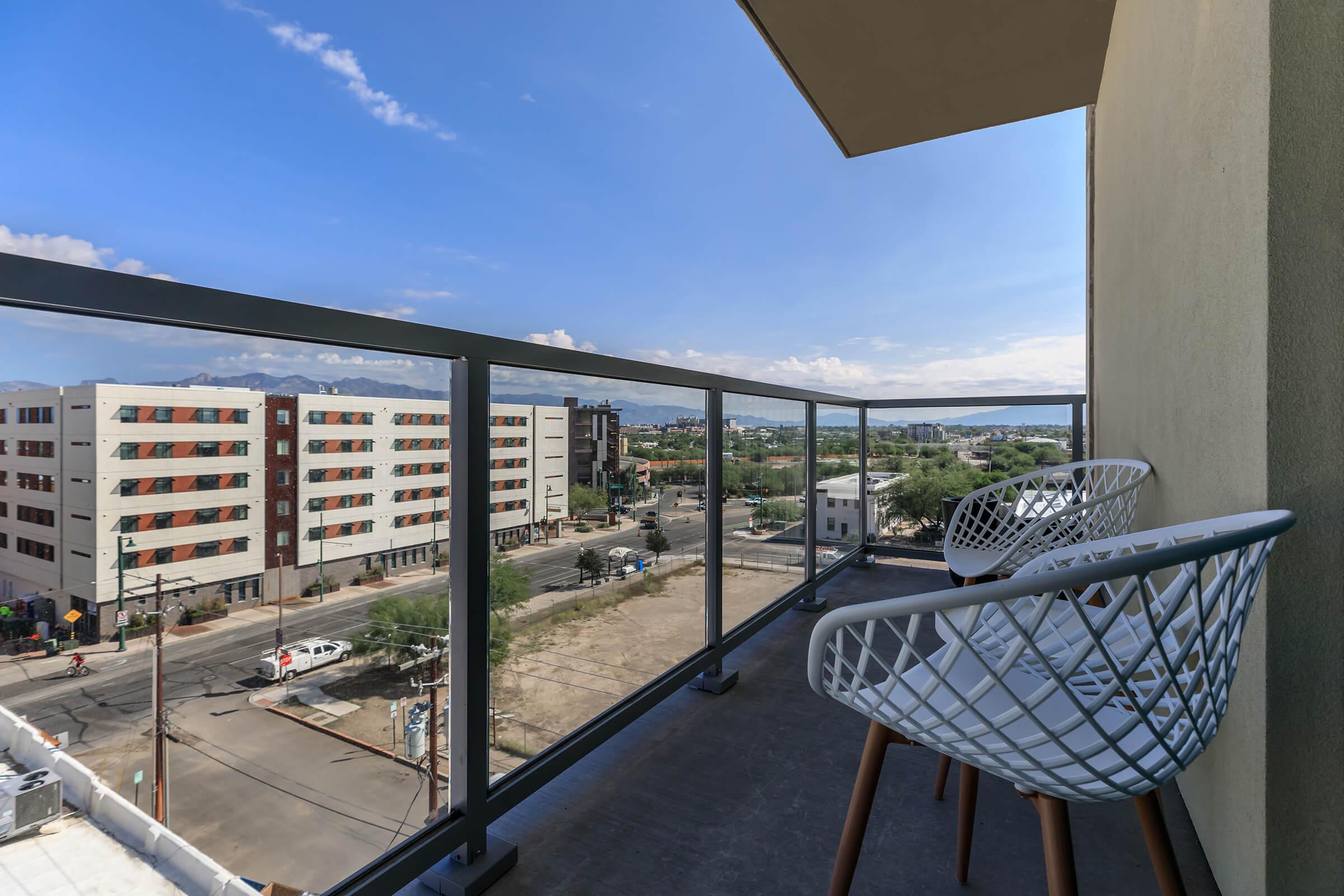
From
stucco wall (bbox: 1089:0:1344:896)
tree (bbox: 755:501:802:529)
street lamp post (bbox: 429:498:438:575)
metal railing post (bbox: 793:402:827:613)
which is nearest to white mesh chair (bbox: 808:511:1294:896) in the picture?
stucco wall (bbox: 1089:0:1344:896)

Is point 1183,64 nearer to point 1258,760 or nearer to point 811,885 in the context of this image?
point 1258,760

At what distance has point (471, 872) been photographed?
129cm

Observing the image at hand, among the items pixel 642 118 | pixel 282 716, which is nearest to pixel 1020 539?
pixel 282 716

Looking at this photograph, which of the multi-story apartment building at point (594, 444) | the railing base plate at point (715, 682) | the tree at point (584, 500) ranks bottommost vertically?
the railing base plate at point (715, 682)

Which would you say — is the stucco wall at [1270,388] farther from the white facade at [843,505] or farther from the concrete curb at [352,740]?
the white facade at [843,505]

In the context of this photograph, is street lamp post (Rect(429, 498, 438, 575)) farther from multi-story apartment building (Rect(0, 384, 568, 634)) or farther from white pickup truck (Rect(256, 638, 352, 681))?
white pickup truck (Rect(256, 638, 352, 681))

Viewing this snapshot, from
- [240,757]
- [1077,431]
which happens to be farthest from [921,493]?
[240,757]

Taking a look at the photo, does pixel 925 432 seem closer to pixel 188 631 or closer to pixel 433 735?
pixel 433 735

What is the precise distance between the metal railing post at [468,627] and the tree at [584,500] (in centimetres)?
42

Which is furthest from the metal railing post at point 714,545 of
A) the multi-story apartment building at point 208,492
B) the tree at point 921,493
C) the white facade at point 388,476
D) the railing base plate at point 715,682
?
the tree at point 921,493

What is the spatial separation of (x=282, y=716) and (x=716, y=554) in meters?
1.64

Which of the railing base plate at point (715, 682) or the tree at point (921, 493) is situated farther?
the tree at point (921, 493)

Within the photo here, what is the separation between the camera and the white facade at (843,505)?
365cm

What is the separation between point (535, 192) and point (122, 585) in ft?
98.3
